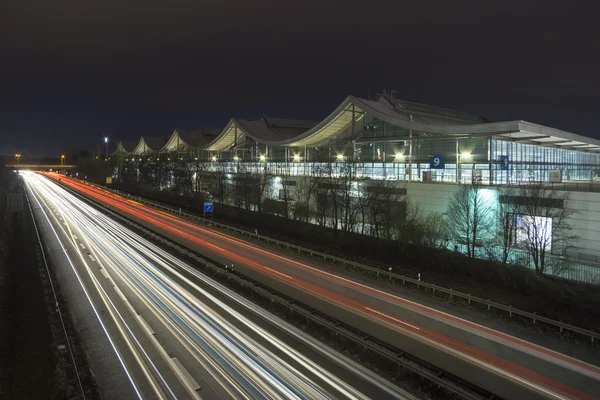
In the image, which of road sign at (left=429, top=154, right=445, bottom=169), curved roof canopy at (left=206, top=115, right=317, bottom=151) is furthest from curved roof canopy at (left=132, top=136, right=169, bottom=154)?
road sign at (left=429, top=154, right=445, bottom=169)

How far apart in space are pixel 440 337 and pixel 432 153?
2201 cm

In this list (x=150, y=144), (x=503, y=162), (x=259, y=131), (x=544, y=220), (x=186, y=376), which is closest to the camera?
(x=186, y=376)

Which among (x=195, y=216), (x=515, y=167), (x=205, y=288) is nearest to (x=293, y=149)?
(x=195, y=216)

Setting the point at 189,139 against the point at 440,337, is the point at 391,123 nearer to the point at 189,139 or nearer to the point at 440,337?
the point at 440,337

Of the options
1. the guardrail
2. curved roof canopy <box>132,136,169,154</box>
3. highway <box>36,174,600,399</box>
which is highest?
curved roof canopy <box>132,136,169,154</box>

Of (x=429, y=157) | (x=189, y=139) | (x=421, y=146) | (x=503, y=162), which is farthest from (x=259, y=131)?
(x=503, y=162)

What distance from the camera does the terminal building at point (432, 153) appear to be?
24.3 m

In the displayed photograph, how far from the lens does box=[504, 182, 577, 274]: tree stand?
18.1 m

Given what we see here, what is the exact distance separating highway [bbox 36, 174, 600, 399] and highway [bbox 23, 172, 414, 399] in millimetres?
2298

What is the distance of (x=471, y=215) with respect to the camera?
2175 cm

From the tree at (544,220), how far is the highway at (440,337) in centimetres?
831

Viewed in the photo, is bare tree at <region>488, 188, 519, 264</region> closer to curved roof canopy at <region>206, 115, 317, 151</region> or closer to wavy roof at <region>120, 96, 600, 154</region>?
wavy roof at <region>120, 96, 600, 154</region>

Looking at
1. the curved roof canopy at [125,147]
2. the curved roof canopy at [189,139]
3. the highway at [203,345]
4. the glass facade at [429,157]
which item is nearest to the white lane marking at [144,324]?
the highway at [203,345]

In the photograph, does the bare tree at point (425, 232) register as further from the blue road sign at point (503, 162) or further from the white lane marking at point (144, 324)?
the white lane marking at point (144, 324)
